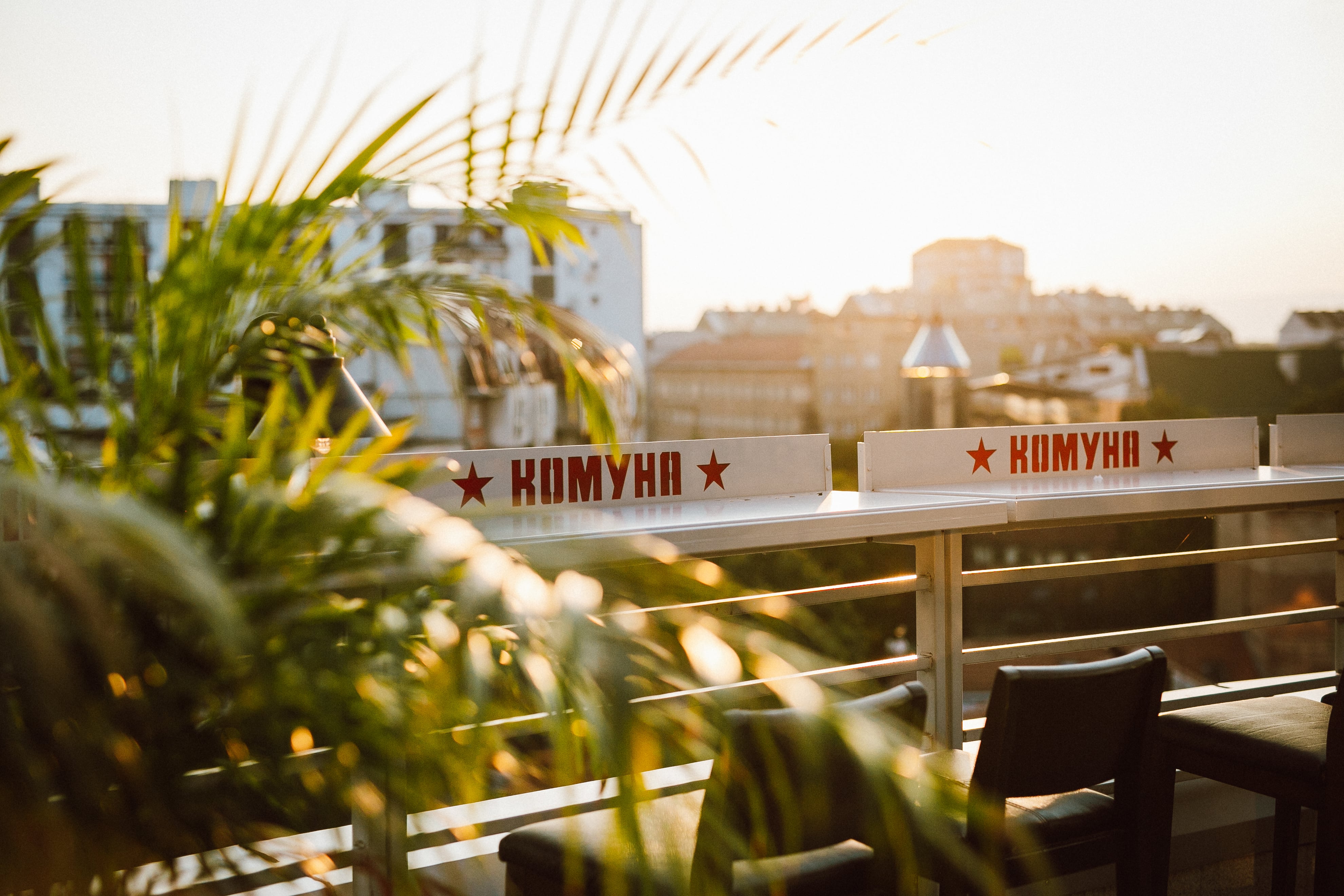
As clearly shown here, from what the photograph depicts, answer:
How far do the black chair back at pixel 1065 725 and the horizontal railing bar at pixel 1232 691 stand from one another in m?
1.26

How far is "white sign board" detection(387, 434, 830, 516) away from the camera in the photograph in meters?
2.12

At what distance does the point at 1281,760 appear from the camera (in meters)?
2.07

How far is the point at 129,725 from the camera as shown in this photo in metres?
0.91

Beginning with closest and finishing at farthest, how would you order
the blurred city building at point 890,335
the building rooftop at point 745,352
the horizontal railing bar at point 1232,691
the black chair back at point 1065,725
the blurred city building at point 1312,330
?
the black chair back at point 1065,725 < the horizontal railing bar at point 1232,691 < the blurred city building at point 1312,330 < the blurred city building at point 890,335 < the building rooftop at point 745,352

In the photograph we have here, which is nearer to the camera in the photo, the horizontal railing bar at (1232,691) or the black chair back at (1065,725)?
the black chair back at (1065,725)

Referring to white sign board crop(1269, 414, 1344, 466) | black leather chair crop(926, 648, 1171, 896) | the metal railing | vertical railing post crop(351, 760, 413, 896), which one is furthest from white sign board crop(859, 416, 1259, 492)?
vertical railing post crop(351, 760, 413, 896)

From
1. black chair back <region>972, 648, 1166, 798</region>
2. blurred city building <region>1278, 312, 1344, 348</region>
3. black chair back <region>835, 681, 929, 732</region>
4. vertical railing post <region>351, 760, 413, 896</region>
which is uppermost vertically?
blurred city building <region>1278, 312, 1344, 348</region>

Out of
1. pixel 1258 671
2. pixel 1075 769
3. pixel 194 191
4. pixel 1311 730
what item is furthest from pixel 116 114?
pixel 1258 671

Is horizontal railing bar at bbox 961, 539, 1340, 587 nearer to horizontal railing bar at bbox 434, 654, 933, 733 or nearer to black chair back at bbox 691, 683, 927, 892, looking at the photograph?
horizontal railing bar at bbox 434, 654, 933, 733

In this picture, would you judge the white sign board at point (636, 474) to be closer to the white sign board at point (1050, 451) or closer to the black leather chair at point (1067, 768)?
the white sign board at point (1050, 451)

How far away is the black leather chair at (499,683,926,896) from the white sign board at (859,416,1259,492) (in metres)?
1.27

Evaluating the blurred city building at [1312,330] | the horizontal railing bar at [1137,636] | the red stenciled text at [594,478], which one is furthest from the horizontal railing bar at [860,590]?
the blurred city building at [1312,330]

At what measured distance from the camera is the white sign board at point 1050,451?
2.84 meters

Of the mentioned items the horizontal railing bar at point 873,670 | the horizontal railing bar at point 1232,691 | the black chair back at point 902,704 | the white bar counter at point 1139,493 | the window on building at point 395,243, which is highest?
the window on building at point 395,243
